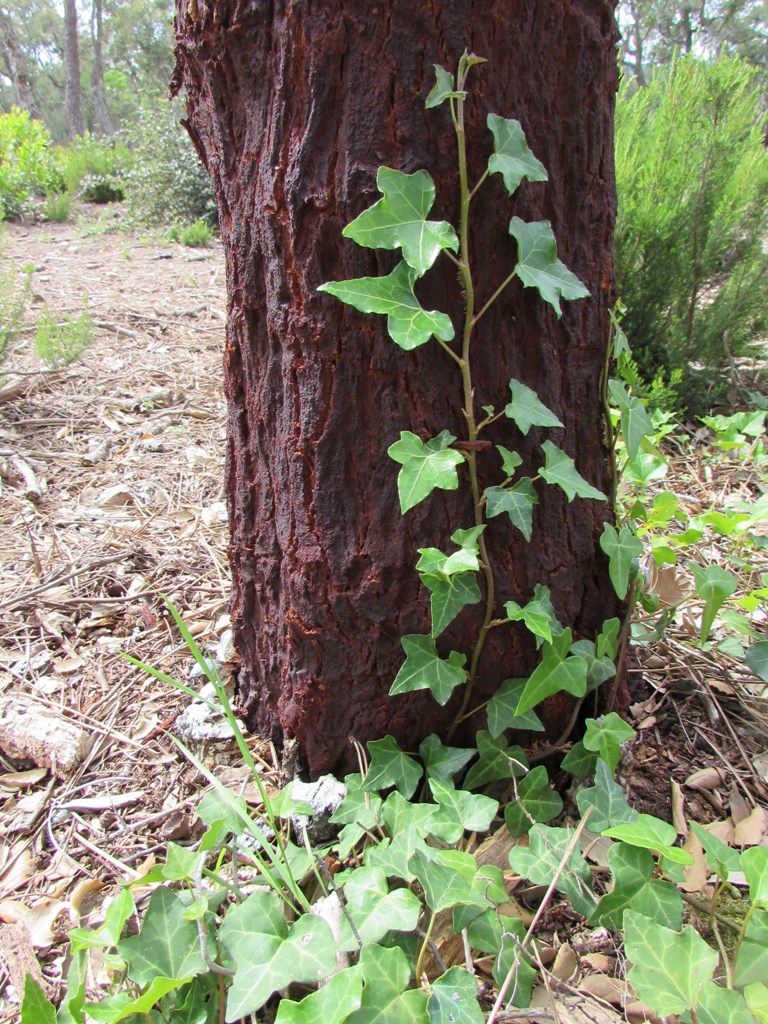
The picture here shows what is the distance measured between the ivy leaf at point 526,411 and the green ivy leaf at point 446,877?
24.1 inches

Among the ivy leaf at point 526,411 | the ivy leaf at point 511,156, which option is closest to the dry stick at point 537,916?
the ivy leaf at point 526,411

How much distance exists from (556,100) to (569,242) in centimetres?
20

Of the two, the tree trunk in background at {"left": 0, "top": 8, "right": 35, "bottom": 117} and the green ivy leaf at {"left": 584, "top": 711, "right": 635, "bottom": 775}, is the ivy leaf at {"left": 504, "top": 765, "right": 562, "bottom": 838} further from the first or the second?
the tree trunk in background at {"left": 0, "top": 8, "right": 35, "bottom": 117}

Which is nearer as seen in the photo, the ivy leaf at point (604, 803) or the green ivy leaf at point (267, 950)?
the green ivy leaf at point (267, 950)

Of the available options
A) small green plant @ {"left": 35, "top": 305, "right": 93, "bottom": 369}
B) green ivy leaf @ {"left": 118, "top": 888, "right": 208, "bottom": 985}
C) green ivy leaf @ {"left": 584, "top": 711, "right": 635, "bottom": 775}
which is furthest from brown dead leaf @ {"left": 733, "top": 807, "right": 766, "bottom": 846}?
small green plant @ {"left": 35, "top": 305, "right": 93, "bottom": 369}

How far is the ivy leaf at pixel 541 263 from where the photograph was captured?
1.03 m

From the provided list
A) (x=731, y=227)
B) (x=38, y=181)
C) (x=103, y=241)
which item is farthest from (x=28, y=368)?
(x=38, y=181)

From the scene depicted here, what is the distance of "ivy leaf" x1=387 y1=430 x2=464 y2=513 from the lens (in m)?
1.01

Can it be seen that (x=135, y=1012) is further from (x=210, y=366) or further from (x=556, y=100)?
(x=210, y=366)

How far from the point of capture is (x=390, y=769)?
1190 mm

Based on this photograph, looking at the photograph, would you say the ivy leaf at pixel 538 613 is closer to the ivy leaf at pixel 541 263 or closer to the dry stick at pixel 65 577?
the ivy leaf at pixel 541 263

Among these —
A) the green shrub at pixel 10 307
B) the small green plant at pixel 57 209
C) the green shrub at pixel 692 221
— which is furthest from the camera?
the small green plant at pixel 57 209

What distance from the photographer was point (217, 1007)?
2.96 ft

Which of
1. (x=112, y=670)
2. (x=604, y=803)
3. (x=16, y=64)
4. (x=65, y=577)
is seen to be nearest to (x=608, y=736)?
(x=604, y=803)
